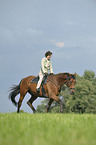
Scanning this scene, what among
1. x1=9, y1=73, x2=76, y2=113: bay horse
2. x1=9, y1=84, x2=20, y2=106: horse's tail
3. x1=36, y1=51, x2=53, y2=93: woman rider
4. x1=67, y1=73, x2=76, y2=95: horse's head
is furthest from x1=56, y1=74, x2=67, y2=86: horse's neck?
x1=9, y1=84, x2=20, y2=106: horse's tail

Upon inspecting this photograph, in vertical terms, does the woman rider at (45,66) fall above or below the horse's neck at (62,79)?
above

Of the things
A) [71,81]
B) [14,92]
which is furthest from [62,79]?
[14,92]

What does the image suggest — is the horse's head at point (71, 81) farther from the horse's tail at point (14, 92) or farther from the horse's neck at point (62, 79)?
the horse's tail at point (14, 92)

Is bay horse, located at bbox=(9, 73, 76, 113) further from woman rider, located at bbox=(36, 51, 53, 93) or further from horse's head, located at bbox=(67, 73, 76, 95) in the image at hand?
woman rider, located at bbox=(36, 51, 53, 93)

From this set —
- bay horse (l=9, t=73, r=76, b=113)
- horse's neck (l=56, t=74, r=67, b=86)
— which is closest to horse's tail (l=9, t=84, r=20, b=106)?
bay horse (l=9, t=73, r=76, b=113)

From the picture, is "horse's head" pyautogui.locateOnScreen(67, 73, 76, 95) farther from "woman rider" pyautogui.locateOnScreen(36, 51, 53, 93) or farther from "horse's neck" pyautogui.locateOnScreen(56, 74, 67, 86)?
"woman rider" pyautogui.locateOnScreen(36, 51, 53, 93)

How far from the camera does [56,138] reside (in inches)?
122

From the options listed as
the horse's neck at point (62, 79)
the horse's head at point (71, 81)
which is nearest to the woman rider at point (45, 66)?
the horse's neck at point (62, 79)

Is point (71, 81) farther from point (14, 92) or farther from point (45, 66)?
point (14, 92)

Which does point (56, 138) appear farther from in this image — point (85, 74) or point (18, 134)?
point (85, 74)

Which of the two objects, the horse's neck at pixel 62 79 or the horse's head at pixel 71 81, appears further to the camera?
the horse's neck at pixel 62 79

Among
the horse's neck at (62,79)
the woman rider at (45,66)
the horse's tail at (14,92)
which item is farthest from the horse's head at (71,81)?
the horse's tail at (14,92)

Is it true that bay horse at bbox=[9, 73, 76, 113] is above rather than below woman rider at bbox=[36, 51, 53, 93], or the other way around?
below

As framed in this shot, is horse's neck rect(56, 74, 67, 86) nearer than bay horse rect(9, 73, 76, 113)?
No
